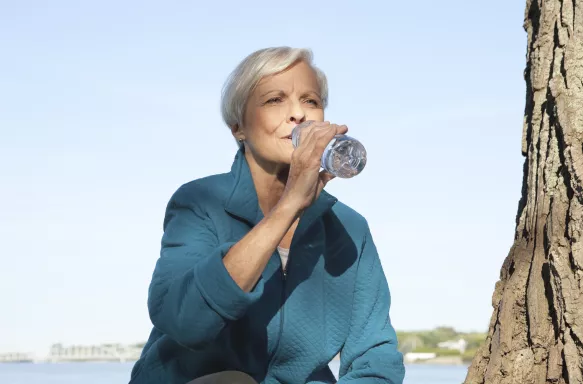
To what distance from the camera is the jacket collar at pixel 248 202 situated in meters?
2.22

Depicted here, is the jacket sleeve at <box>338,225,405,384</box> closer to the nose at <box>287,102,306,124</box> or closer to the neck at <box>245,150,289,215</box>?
the neck at <box>245,150,289,215</box>

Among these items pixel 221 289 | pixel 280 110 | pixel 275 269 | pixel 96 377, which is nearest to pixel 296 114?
pixel 280 110

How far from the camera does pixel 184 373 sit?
2.15m

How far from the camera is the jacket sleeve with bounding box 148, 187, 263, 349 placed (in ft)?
6.24

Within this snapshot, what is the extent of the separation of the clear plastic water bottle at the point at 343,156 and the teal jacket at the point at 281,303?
336 millimetres

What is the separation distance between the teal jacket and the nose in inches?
8.0

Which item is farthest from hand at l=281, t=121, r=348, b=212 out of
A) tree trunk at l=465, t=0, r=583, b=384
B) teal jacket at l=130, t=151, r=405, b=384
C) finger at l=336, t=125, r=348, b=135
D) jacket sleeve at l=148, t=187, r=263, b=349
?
tree trunk at l=465, t=0, r=583, b=384

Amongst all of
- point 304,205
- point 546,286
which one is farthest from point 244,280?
point 546,286

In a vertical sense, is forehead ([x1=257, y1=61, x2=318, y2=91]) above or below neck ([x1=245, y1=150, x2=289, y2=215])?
above

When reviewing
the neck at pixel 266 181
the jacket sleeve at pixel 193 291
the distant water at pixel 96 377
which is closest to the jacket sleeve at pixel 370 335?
the neck at pixel 266 181

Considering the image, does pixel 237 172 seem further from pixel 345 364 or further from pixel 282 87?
pixel 345 364

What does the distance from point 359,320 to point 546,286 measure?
1.54 ft

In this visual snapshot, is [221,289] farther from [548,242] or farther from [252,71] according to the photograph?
[548,242]

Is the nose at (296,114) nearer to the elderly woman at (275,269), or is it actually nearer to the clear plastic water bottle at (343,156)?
the elderly woman at (275,269)
